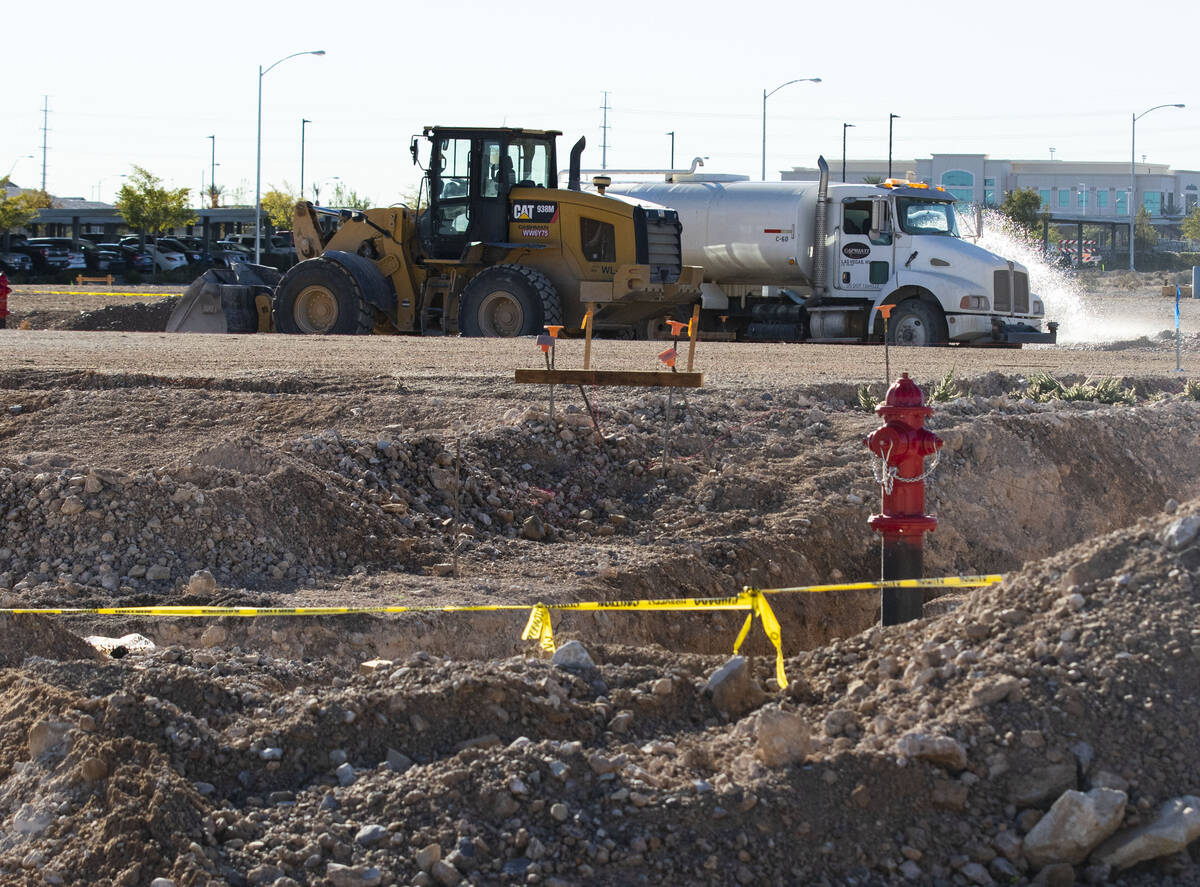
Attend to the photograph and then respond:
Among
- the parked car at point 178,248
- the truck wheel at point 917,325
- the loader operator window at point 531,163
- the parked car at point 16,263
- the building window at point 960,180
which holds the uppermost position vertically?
the building window at point 960,180

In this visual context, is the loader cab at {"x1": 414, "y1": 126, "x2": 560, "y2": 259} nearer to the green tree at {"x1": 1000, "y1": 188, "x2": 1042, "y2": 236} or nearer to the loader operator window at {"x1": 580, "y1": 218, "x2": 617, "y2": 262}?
the loader operator window at {"x1": 580, "y1": 218, "x2": 617, "y2": 262}

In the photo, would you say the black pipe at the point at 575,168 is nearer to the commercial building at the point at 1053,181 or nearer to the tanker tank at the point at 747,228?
the tanker tank at the point at 747,228

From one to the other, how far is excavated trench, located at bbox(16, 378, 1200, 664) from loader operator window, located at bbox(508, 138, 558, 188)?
30.6 ft

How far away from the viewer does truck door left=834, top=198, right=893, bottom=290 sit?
22.1m

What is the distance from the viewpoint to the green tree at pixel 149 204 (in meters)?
57.2

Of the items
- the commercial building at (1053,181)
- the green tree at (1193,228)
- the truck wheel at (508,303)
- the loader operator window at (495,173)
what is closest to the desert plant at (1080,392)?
the truck wheel at (508,303)

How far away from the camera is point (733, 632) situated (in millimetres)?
8398

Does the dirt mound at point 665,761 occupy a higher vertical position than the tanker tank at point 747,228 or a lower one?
lower

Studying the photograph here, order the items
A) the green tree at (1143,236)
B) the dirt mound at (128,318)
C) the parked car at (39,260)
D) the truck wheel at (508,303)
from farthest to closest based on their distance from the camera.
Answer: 1. the green tree at (1143,236)
2. the parked car at (39,260)
3. the dirt mound at (128,318)
4. the truck wheel at (508,303)

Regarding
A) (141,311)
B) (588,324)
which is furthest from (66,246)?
(588,324)

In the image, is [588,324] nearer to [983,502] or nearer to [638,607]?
[983,502]

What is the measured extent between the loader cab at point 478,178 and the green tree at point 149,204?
133 ft

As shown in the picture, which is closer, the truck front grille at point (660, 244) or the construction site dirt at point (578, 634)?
the construction site dirt at point (578, 634)

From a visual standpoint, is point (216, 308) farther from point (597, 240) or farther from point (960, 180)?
point (960, 180)
